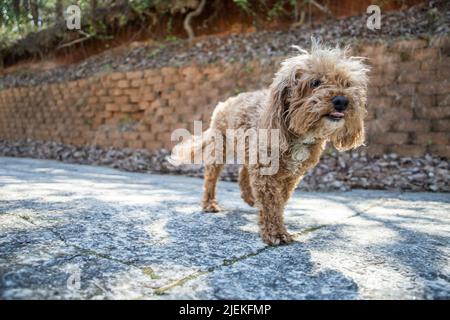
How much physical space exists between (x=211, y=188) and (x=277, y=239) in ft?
4.36

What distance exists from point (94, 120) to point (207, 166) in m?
7.73

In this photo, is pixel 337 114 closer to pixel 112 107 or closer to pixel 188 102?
pixel 188 102

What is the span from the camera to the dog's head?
2553 mm

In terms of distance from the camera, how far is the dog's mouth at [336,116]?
2.54 metres

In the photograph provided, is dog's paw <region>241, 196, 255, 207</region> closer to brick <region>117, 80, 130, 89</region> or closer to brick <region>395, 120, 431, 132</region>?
brick <region>395, 120, 431, 132</region>

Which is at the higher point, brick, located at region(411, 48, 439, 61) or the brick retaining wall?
brick, located at region(411, 48, 439, 61)

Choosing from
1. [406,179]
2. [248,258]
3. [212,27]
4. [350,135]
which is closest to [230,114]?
[350,135]

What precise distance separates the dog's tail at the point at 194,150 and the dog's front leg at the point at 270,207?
119 centimetres

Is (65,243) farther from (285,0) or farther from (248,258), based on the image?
(285,0)

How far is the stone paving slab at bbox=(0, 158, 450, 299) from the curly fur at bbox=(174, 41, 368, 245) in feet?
0.91

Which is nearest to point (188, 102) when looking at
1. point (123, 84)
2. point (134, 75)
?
point (134, 75)

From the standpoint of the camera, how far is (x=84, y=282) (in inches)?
63.6

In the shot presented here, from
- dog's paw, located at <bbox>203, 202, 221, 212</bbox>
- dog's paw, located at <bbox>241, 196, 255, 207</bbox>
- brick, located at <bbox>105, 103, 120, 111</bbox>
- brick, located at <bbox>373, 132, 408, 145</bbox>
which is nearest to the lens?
dog's paw, located at <bbox>203, 202, 221, 212</bbox>

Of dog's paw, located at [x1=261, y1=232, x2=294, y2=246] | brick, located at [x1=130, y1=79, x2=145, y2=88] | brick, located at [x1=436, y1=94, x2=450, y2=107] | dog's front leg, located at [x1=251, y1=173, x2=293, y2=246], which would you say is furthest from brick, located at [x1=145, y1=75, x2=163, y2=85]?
dog's paw, located at [x1=261, y1=232, x2=294, y2=246]
